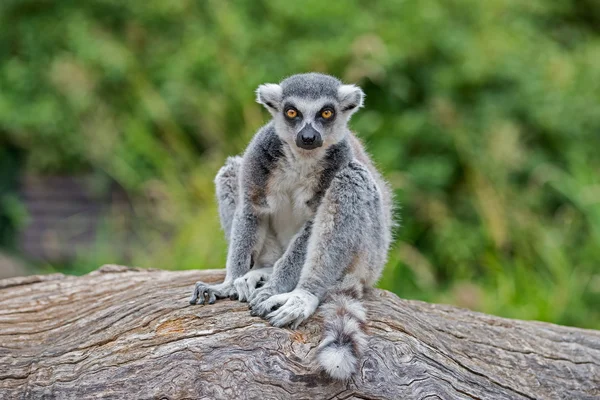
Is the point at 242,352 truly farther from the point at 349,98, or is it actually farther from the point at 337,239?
the point at 349,98

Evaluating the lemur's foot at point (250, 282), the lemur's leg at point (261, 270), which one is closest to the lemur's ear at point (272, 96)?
the lemur's leg at point (261, 270)

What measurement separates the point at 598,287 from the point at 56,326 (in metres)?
5.14

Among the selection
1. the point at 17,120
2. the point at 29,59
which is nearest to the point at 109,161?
the point at 17,120

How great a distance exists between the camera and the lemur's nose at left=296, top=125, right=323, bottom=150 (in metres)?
4.30

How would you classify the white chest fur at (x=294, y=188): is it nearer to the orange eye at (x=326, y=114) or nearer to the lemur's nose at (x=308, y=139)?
the lemur's nose at (x=308, y=139)

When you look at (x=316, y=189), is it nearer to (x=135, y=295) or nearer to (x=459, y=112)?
(x=135, y=295)

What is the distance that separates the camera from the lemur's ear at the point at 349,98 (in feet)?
15.3

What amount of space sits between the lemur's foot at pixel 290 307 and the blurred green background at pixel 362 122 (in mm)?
3022

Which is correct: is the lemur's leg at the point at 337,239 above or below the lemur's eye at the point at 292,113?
below

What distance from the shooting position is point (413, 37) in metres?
9.06

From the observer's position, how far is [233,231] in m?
4.66

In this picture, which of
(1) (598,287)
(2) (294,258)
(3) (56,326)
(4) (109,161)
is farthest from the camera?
(4) (109,161)

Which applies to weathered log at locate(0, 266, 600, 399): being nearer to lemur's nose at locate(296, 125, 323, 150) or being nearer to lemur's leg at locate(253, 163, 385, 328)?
lemur's leg at locate(253, 163, 385, 328)

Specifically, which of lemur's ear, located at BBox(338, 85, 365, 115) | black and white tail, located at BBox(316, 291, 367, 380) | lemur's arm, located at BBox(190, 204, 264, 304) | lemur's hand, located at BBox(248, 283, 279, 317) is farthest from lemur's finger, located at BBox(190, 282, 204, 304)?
lemur's ear, located at BBox(338, 85, 365, 115)
